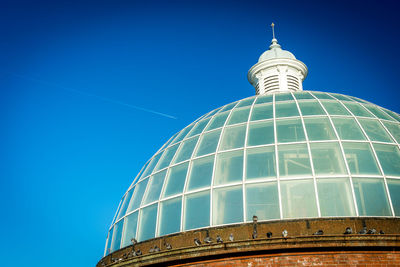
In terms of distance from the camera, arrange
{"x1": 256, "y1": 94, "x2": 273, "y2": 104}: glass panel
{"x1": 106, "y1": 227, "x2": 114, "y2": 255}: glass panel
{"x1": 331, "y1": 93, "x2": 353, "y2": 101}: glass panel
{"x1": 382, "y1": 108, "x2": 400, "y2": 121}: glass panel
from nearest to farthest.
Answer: {"x1": 106, "y1": 227, "x2": 114, "y2": 255}: glass panel, {"x1": 382, "y1": 108, "x2": 400, "y2": 121}: glass panel, {"x1": 256, "y1": 94, "x2": 273, "y2": 104}: glass panel, {"x1": 331, "y1": 93, "x2": 353, "y2": 101}: glass panel

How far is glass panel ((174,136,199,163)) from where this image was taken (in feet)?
50.6

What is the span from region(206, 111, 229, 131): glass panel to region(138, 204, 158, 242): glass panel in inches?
155

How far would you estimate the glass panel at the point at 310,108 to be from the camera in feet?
50.4

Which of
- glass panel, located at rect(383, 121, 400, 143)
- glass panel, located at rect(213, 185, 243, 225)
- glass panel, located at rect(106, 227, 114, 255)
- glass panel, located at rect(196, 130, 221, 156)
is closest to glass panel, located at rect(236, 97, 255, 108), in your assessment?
glass panel, located at rect(196, 130, 221, 156)

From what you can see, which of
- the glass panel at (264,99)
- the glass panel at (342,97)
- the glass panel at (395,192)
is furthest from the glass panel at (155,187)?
the glass panel at (342,97)

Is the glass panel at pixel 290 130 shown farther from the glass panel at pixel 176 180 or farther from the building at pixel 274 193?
the glass panel at pixel 176 180

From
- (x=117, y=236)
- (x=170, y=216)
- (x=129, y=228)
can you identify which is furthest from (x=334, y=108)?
(x=117, y=236)

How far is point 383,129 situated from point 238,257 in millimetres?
7269

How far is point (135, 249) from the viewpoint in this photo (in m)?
13.7

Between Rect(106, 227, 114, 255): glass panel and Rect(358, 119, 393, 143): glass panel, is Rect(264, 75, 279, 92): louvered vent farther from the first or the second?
Rect(106, 227, 114, 255): glass panel

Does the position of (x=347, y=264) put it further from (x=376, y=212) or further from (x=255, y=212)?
(x=255, y=212)

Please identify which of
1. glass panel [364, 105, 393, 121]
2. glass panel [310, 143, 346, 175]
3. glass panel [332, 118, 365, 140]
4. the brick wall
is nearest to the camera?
the brick wall

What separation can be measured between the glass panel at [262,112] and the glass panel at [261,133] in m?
0.51

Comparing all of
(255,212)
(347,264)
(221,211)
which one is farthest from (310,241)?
(221,211)
